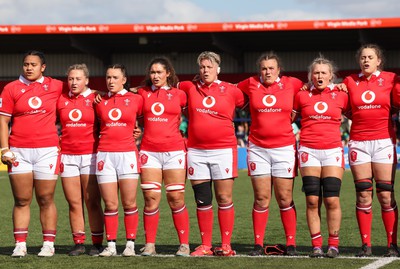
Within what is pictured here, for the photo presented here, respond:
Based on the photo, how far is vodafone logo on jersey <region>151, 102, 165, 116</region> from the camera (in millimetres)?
7742

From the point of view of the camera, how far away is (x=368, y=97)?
7641 millimetres

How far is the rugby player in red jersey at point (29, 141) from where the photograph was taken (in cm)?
767

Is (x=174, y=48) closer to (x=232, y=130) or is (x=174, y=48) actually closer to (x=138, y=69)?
(x=138, y=69)

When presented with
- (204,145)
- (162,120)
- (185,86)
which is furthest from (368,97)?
(162,120)

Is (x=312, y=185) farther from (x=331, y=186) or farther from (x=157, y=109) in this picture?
(x=157, y=109)

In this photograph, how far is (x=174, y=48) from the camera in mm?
31766

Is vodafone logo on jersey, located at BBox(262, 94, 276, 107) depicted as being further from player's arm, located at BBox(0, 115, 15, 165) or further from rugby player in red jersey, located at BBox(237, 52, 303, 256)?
player's arm, located at BBox(0, 115, 15, 165)

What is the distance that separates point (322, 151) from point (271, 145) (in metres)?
0.47

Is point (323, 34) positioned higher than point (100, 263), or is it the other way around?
point (323, 34)

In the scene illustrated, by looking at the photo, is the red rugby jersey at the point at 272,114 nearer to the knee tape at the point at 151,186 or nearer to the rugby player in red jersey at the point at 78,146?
the knee tape at the point at 151,186

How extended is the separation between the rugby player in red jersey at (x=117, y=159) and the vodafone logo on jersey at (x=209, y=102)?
2.00 feet

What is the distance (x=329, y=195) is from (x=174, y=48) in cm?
2457

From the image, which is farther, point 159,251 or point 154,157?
point 159,251

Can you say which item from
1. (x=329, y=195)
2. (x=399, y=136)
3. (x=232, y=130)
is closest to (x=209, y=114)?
(x=232, y=130)
